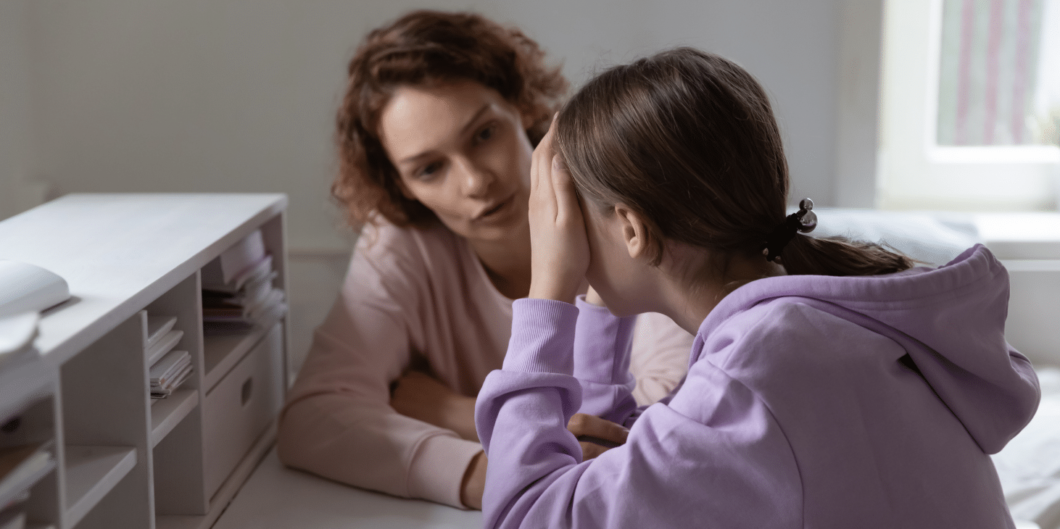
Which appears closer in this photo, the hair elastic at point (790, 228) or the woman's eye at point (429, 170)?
the hair elastic at point (790, 228)

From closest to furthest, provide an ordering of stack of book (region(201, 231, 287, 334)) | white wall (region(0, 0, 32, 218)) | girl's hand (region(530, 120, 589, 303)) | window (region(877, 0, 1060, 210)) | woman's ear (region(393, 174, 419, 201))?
girl's hand (region(530, 120, 589, 303)) < stack of book (region(201, 231, 287, 334)) < woman's ear (region(393, 174, 419, 201)) < white wall (region(0, 0, 32, 218)) < window (region(877, 0, 1060, 210))

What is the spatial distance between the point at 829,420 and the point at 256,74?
150 centimetres

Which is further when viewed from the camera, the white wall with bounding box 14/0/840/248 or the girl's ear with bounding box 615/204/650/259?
the white wall with bounding box 14/0/840/248

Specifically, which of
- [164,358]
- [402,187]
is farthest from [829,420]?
[402,187]

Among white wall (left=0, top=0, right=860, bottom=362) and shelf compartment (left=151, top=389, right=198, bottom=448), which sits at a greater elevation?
white wall (left=0, top=0, right=860, bottom=362)

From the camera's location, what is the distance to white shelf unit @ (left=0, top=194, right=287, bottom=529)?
0.70m

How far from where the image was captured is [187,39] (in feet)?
5.97

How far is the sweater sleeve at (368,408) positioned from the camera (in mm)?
1124

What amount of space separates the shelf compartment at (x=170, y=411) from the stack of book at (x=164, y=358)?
0.04 feet

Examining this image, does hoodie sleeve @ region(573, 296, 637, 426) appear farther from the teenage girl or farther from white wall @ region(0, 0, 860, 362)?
white wall @ region(0, 0, 860, 362)

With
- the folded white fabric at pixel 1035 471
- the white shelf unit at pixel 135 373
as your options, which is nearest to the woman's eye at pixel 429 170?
the white shelf unit at pixel 135 373

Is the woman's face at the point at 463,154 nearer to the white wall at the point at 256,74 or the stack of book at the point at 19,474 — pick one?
the white wall at the point at 256,74

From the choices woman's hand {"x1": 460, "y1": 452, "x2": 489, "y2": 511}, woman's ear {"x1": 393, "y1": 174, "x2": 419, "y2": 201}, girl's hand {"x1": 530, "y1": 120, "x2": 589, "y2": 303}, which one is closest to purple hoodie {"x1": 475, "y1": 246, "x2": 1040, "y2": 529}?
girl's hand {"x1": 530, "y1": 120, "x2": 589, "y2": 303}

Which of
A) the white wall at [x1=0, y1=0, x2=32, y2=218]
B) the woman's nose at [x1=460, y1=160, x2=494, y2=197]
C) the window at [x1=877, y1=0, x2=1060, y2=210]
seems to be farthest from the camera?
the window at [x1=877, y1=0, x2=1060, y2=210]
